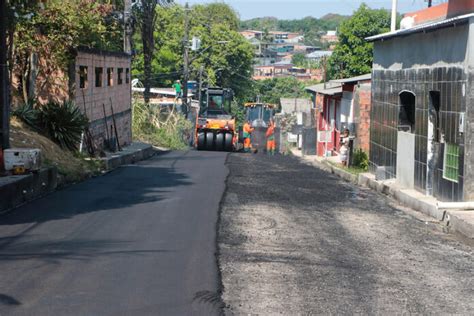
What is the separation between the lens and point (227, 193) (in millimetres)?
18578

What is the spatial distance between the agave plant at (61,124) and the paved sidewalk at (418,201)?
8438 millimetres

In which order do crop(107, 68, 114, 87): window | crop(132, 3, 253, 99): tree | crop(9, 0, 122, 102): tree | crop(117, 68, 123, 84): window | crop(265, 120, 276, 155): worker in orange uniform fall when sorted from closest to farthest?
crop(9, 0, 122, 102): tree
crop(107, 68, 114, 87): window
crop(117, 68, 123, 84): window
crop(265, 120, 276, 155): worker in orange uniform
crop(132, 3, 253, 99): tree

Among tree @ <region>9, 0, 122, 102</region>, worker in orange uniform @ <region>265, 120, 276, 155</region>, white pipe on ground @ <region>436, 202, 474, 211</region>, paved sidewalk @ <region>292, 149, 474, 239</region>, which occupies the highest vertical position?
tree @ <region>9, 0, 122, 102</region>

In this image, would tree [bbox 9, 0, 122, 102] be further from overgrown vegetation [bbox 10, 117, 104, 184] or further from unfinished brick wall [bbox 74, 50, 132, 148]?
overgrown vegetation [bbox 10, 117, 104, 184]

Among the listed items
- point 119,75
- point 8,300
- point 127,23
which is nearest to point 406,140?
point 8,300

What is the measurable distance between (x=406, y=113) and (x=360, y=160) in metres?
6.26

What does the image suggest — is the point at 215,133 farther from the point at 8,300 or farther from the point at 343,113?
the point at 8,300

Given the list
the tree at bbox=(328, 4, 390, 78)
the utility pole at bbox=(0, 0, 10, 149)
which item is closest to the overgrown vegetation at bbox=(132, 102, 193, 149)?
the tree at bbox=(328, 4, 390, 78)

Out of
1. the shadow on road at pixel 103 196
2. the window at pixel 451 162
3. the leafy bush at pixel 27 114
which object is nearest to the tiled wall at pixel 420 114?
the window at pixel 451 162

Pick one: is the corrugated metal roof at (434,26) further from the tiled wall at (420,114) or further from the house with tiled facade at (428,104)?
the tiled wall at (420,114)

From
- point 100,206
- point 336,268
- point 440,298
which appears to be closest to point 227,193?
point 100,206

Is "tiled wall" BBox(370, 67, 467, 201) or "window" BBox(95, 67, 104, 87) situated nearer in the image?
"tiled wall" BBox(370, 67, 467, 201)

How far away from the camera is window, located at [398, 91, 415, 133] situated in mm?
22047

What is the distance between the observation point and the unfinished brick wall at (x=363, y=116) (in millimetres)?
29328
